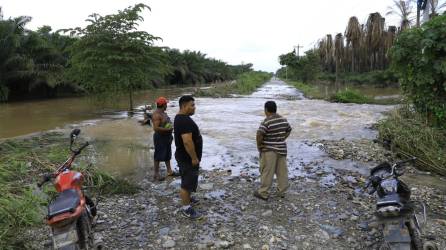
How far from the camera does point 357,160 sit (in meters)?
8.47

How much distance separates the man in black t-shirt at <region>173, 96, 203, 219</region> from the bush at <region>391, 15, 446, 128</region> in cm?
567

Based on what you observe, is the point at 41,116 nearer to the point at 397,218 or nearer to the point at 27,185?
the point at 27,185

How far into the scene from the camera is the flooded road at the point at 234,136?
8.40 m

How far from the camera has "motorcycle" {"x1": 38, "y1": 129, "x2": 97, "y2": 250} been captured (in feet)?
11.4

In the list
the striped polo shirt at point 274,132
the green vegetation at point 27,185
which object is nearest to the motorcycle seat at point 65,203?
the green vegetation at point 27,185

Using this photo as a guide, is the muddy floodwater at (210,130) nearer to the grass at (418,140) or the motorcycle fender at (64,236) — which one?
the grass at (418,140)

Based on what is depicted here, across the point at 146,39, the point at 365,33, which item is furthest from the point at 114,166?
the point at 365,33

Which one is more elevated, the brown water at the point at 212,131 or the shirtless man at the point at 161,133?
the shirtless man at the point at 161,133

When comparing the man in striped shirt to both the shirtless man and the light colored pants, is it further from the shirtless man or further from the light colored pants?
the shirtless man

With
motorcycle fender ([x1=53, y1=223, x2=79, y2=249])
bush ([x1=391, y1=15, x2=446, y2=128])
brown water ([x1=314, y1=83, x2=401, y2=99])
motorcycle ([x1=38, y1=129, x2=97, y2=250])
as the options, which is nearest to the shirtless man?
motorcycle ([x1=38, y1=129, x2=97, y2=250])

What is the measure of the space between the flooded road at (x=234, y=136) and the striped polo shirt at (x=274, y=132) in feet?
5.75

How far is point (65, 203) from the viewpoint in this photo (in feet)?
11.8

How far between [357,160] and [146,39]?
1125 centimetres

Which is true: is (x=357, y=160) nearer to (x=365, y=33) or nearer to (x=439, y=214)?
(x=439, y=214)
